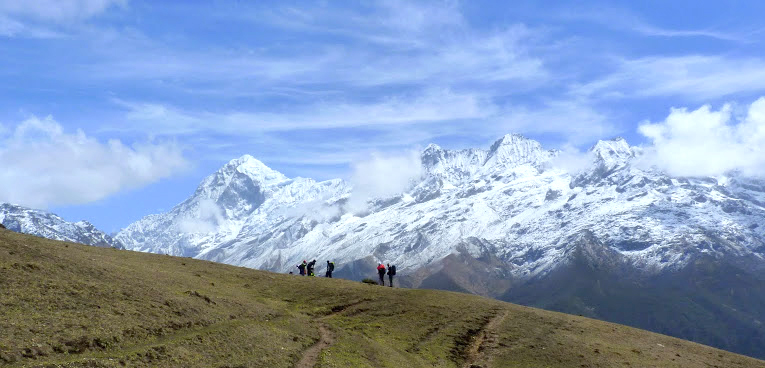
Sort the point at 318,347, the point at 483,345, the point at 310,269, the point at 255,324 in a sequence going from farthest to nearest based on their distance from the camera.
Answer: the point at 310,269, the point at 483,345, the point at 255,324, the point at 318,347

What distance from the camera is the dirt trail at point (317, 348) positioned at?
161 feet

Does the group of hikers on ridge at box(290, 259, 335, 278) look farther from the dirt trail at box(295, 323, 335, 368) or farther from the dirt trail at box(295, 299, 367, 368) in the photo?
the dirt trail at box(295, 323, 335, 368)

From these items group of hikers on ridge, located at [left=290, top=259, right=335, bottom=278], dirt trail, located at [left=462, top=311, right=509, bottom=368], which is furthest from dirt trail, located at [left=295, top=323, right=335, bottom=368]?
group of hikers on ridge, located at [left=290, top=259, right=335, bottom=278]

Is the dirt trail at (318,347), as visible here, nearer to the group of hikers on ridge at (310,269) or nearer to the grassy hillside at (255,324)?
the grassy hillside at (255,324)

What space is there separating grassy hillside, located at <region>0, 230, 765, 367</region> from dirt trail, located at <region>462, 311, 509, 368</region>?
0.10 metres

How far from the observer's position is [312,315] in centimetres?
6806

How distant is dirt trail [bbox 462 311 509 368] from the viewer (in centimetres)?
5884

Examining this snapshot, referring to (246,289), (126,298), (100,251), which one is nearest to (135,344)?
(126,298)

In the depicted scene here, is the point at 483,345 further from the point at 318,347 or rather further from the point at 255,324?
the point at 255,324

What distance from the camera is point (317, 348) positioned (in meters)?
53.9

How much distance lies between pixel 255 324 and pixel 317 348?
506 cm

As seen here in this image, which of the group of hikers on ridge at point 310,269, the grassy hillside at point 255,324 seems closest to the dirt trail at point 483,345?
the grassy hillside at point 255,324

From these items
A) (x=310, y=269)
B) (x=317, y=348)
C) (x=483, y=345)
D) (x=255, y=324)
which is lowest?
(x=317, y=348)

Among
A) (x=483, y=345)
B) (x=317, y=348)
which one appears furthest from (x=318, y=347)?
(x=483, y=345)
